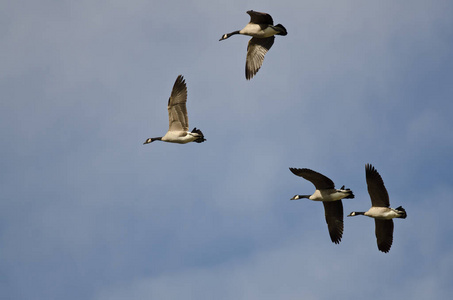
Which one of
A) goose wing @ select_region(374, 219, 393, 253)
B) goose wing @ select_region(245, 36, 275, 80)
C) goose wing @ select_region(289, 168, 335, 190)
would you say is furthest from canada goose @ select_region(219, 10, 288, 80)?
goose wing @ select_region(374, 219, 393, 253)

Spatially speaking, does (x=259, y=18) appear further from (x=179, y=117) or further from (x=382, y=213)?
(x=382, y=213)

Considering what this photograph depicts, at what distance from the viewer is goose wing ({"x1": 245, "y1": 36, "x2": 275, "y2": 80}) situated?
35062 millimetres

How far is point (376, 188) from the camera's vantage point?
109 ft

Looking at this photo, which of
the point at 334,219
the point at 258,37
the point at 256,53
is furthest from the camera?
the point at 334,219

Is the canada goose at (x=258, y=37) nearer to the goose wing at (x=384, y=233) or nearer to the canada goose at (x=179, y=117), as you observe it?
the canada goose at (x=179, y=117)

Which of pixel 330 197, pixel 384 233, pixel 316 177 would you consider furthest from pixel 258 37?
pixel 384 233

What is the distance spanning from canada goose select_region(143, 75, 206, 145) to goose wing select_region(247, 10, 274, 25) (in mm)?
3662

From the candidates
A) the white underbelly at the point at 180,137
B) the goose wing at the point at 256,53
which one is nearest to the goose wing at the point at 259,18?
the goose wing at the point at 256,53

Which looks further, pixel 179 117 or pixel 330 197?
pixel 179 117

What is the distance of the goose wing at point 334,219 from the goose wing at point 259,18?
771 centimetres

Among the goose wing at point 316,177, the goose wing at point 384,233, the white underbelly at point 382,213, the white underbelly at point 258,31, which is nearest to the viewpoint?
Result: the goose wing at point 316,177

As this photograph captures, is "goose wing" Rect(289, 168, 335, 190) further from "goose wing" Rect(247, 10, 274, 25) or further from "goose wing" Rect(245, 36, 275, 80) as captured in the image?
"goose wing" Rect(247, 10, 274, 25)

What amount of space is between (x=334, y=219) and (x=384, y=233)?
2.13 metres

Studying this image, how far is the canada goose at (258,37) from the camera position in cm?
3400
